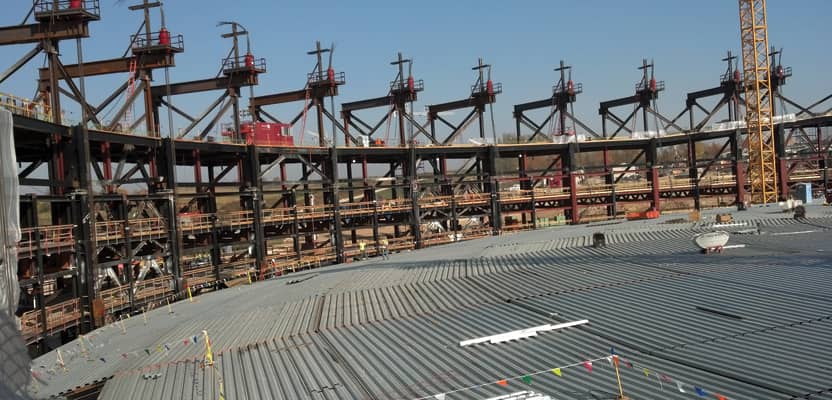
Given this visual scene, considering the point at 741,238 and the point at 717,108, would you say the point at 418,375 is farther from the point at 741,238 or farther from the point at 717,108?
the point at 717,108

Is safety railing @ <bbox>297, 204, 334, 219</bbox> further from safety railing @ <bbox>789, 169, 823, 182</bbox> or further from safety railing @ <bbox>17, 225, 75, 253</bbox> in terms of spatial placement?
safety railing @ <bbox>789, 169, 823, 182</bbox>

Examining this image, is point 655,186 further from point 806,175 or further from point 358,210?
point 358,210

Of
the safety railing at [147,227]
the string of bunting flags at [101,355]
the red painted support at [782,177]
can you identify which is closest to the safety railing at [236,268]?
the safety railing at [147,227]

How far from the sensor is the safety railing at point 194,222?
131 ft

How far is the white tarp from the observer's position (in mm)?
19484

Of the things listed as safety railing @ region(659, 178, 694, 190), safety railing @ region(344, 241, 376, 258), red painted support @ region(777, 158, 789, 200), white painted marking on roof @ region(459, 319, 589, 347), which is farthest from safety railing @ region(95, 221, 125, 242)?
red painted support @ region(777, 158, 789, 200)

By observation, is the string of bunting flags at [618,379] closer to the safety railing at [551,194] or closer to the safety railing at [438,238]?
the safety railing at [438,238]

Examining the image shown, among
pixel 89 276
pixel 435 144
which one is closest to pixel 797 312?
pixel 89 276

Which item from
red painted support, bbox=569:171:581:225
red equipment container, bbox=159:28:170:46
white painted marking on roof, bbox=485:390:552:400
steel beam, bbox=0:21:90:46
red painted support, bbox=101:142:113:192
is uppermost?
red equipment container, bbox=159:28:170:46

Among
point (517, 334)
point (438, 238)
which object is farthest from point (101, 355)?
point (438, 238)

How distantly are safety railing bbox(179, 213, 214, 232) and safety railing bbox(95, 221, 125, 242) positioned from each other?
477 cm

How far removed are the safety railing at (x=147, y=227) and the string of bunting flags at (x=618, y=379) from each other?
1122 inches

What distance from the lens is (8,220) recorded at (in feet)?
68.6

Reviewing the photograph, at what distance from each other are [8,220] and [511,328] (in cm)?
1760
